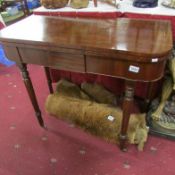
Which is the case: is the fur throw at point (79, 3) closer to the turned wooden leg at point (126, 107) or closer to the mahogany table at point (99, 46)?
the mahogany table at point (99, 46)

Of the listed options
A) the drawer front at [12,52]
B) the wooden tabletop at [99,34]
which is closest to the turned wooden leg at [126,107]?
the wooden tabletop at [99,34]

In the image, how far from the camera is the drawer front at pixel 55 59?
0.95 m

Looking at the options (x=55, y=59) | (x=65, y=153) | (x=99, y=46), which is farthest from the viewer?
(x=65, y=153)

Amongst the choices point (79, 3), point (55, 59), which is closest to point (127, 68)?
point (55, 59)

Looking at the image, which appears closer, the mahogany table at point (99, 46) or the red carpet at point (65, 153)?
the mahogany table at point (99, 46)

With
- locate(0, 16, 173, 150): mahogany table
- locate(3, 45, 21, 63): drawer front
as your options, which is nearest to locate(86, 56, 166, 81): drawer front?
locate(0, 16, 173, 150): mahogany table

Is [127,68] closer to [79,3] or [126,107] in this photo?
[126,107]

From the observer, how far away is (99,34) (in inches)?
39.4

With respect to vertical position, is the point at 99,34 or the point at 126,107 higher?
the point at 99,34

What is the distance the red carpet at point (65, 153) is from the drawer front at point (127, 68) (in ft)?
1.94

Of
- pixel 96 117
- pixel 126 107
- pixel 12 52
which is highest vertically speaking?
pixel 12 52

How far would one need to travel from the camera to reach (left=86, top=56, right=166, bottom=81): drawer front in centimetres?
86

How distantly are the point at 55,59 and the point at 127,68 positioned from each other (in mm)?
351

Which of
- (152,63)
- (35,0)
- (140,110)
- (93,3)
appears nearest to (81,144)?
(140,110)
